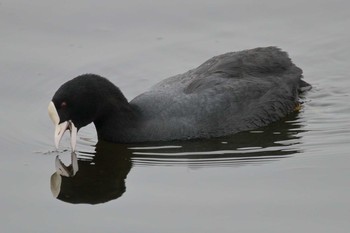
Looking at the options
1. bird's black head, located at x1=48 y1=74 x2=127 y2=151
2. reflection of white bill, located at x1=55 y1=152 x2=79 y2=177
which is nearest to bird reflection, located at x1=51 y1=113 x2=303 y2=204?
reflection of white bill, located at x1=55 y1=152 x2=79 y2=177

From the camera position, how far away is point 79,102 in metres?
10.0

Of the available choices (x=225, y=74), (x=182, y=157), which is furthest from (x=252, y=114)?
(x=182, y=157)

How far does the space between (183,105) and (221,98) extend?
0.43m

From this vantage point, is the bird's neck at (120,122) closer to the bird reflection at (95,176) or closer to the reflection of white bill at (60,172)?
the bird reflection at (95,176)

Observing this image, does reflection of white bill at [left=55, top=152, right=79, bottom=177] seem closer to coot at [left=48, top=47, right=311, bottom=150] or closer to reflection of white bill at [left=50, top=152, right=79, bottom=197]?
reflection of white bill at [left=50, top=152, right=79, bottom=197]

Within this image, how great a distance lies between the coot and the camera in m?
10.1

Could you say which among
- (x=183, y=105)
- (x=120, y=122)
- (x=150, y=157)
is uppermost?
Result: (x=183, y=105)

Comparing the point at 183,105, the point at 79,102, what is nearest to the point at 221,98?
the point at 183,105

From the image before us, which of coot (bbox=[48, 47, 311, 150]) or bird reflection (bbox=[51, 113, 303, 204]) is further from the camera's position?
coot (bbox=[48, 47, 311, 150])

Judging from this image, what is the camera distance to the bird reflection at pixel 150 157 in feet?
30.9

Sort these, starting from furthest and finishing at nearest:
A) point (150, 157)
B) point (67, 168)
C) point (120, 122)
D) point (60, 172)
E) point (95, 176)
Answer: point (120, 122)
point (150, 157)
point (67, 168)
point (60, 172)
point (95, 176)

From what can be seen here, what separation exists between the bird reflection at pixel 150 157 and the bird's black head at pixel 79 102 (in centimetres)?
34

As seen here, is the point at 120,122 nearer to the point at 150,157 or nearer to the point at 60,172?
the point at 150,157

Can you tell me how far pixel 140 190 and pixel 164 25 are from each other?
445 cm
